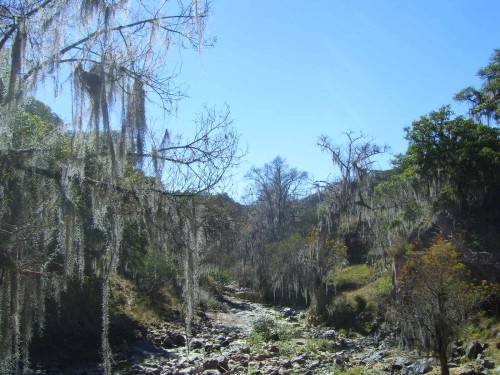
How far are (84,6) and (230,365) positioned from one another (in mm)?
10013

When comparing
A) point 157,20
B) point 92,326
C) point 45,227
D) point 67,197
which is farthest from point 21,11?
point 92,326

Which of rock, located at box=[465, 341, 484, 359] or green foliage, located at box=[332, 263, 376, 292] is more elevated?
green foliage, located at box=[332, 263, 376, 292]

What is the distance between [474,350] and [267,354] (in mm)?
5535

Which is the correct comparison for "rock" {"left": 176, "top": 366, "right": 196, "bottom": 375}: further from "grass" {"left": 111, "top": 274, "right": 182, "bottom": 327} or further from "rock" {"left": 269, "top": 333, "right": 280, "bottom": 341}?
"rock" {"left": 269, "top": 333, "right": 280, "bottom": 341}

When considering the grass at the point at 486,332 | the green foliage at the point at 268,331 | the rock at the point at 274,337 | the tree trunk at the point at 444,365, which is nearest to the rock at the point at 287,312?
the green foliage at the point at 268,331

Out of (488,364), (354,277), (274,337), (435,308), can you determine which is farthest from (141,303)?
(488,364)

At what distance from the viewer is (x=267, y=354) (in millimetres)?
13984

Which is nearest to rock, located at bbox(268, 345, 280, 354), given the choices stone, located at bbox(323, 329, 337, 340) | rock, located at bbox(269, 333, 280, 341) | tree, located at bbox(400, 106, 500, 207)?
rock, located at bbox(269, 333, 280, 341)

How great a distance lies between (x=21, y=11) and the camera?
5258mm

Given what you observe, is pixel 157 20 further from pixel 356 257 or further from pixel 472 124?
pixel 356 257

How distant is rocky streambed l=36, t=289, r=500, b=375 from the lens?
36.8 feet

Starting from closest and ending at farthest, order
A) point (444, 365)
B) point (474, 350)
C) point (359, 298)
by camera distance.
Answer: point (444, 365)
point (474, 350)
point (359, 298)

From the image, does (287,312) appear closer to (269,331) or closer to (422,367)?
(269,331)

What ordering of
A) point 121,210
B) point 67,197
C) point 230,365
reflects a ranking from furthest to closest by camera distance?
point 230,365 → point 121,210 → point 67,197
